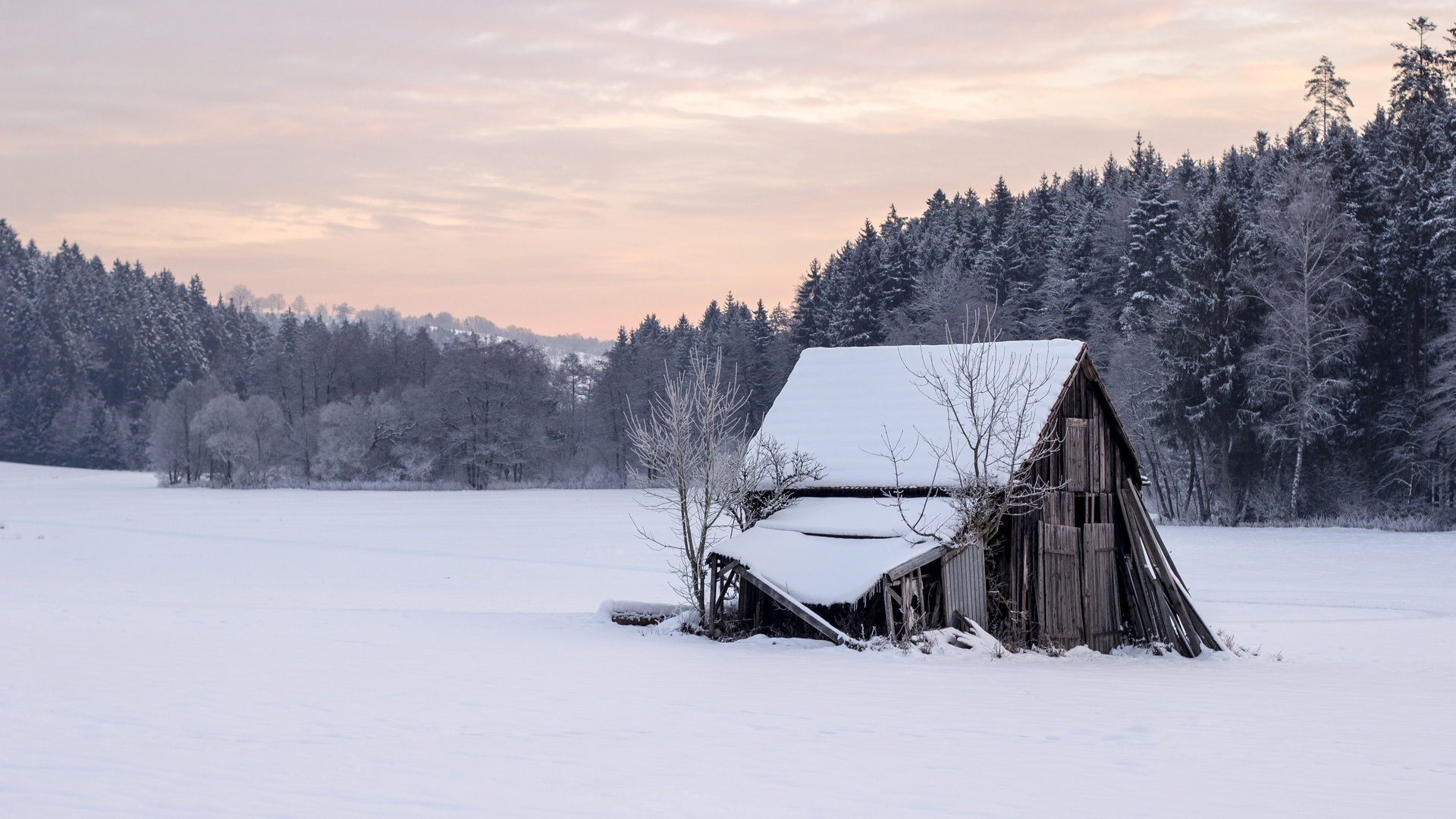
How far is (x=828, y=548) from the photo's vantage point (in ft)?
63.8

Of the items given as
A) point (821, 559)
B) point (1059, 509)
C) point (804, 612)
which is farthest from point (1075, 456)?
point (804, 612)

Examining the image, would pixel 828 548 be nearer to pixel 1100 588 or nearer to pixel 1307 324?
pixel 1100 588

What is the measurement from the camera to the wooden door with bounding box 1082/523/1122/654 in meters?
21.3

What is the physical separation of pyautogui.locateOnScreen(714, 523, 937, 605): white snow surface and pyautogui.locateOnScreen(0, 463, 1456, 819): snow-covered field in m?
1.10

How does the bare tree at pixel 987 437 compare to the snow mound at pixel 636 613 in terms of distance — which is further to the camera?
the snow mound at pixel 636 613

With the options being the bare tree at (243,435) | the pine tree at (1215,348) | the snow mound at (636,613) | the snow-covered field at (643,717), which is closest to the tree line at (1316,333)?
the pine tree at (1215,348)

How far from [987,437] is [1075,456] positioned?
2745mm

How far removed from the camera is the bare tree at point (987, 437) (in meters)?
19.5

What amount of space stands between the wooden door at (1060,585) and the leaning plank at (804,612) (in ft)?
14.1

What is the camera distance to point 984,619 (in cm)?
1938

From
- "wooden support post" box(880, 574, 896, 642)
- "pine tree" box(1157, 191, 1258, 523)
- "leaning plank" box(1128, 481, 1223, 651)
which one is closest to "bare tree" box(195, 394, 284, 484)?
"pine tree" box(1157, 191, 1258, 523)

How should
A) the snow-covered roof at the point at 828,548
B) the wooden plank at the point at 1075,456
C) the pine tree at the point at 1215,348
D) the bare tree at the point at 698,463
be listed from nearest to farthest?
the snow-covered roof at the point at 828,548
the bare tree at the point at 698,463
the wooden plank at the point at 1075,456
the pine tree at the point at 1215,348

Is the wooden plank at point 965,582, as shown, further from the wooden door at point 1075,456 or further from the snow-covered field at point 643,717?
the wooden door at point 1075,456

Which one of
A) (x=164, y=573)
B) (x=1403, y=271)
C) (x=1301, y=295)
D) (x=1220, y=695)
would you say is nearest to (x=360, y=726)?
(x=1220, y=695)
